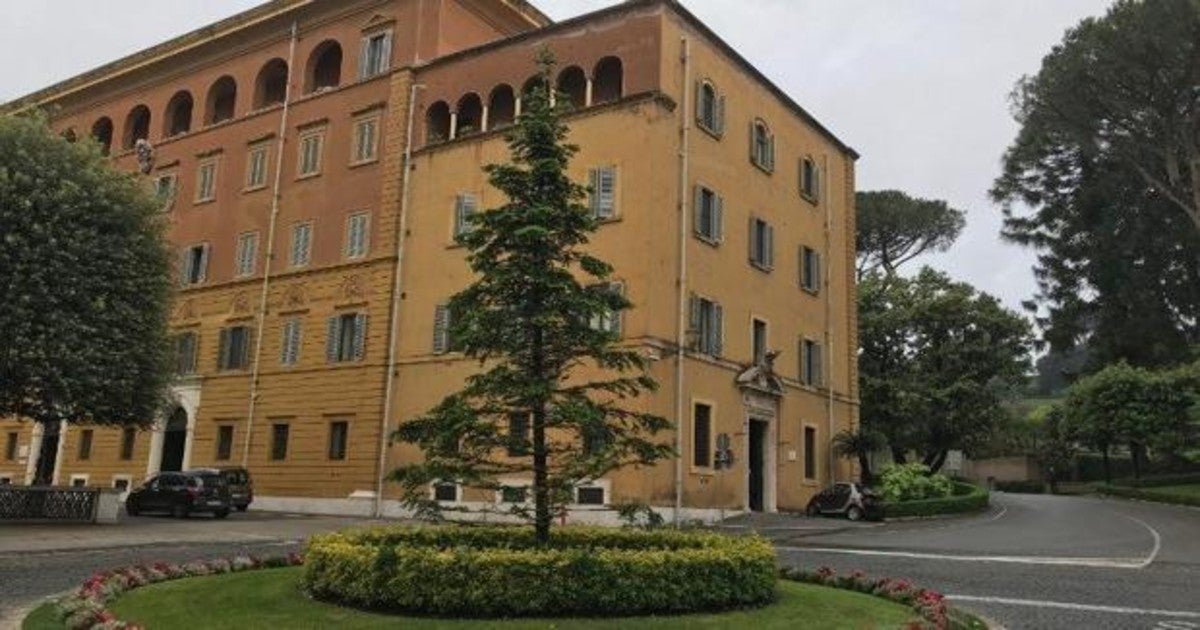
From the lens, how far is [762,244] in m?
34.0

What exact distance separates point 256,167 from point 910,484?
26.1 metres

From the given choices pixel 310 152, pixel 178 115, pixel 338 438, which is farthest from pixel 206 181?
pixel 338 438

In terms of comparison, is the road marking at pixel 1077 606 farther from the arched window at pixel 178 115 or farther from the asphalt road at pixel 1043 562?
the arched window at pixel 178 115

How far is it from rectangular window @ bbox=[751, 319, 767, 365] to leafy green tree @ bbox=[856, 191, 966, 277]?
91.2 feet

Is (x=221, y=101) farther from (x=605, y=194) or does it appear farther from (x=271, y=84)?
(x=605, y=194)

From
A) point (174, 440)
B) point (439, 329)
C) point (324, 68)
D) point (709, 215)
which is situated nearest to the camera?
point (709, 215)

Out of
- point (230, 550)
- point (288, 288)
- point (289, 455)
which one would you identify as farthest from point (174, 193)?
point (230, 550)

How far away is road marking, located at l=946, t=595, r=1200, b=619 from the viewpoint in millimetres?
12220

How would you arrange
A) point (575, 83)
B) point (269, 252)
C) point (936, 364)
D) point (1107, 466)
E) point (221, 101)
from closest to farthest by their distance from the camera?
point (575, 83) < point (269, 252) < point (221, 101) < point (936, 364) < point (1107, 466)

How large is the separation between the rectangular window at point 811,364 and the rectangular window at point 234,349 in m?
19.3

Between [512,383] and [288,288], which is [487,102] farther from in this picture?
[512,383]

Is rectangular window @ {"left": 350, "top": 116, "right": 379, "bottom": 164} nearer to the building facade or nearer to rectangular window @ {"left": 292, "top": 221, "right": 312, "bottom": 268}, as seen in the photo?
the building facade

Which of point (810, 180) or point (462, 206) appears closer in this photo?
point (462, 206)

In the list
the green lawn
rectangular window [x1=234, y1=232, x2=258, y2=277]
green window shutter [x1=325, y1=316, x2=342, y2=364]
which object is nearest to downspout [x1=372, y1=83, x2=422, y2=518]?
green window shutter [x1=325, y1=316, x2=342, y2=364]
